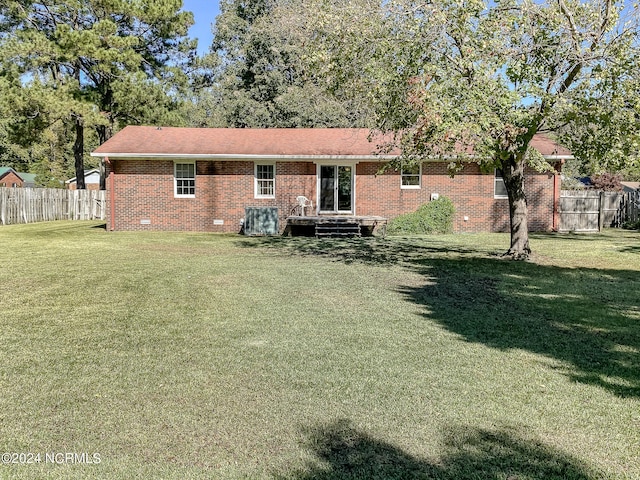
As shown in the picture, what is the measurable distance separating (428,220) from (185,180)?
939cm

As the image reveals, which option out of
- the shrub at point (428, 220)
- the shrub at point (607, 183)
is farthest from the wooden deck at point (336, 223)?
the shrub at point (607, 183)

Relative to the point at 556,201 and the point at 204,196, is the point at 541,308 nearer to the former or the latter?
the point at 204,196

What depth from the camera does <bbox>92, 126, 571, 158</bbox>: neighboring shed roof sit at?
19281mm

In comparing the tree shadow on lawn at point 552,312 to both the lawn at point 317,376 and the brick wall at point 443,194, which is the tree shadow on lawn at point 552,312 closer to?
the lawn at point 317,376

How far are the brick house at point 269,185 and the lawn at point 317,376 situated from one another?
10333 mm

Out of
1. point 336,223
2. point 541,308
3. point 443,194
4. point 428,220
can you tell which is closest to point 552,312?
point 541,308

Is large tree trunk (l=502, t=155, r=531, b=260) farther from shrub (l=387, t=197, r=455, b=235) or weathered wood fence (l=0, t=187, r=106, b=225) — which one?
weathered wood fence (l=0, t=187, r=106, b=225)

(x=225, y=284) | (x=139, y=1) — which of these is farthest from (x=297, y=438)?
(x=139, y=1)

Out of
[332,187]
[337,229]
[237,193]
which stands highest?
[332,187]

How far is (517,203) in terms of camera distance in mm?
12000

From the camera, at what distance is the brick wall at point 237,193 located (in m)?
19.6

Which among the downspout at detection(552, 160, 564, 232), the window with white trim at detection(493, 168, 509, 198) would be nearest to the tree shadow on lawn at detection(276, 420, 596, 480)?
the window with white trim at detection(493, 168, 509, 198)

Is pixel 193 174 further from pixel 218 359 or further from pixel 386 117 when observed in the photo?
pixel 218 359

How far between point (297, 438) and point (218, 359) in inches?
68.5
